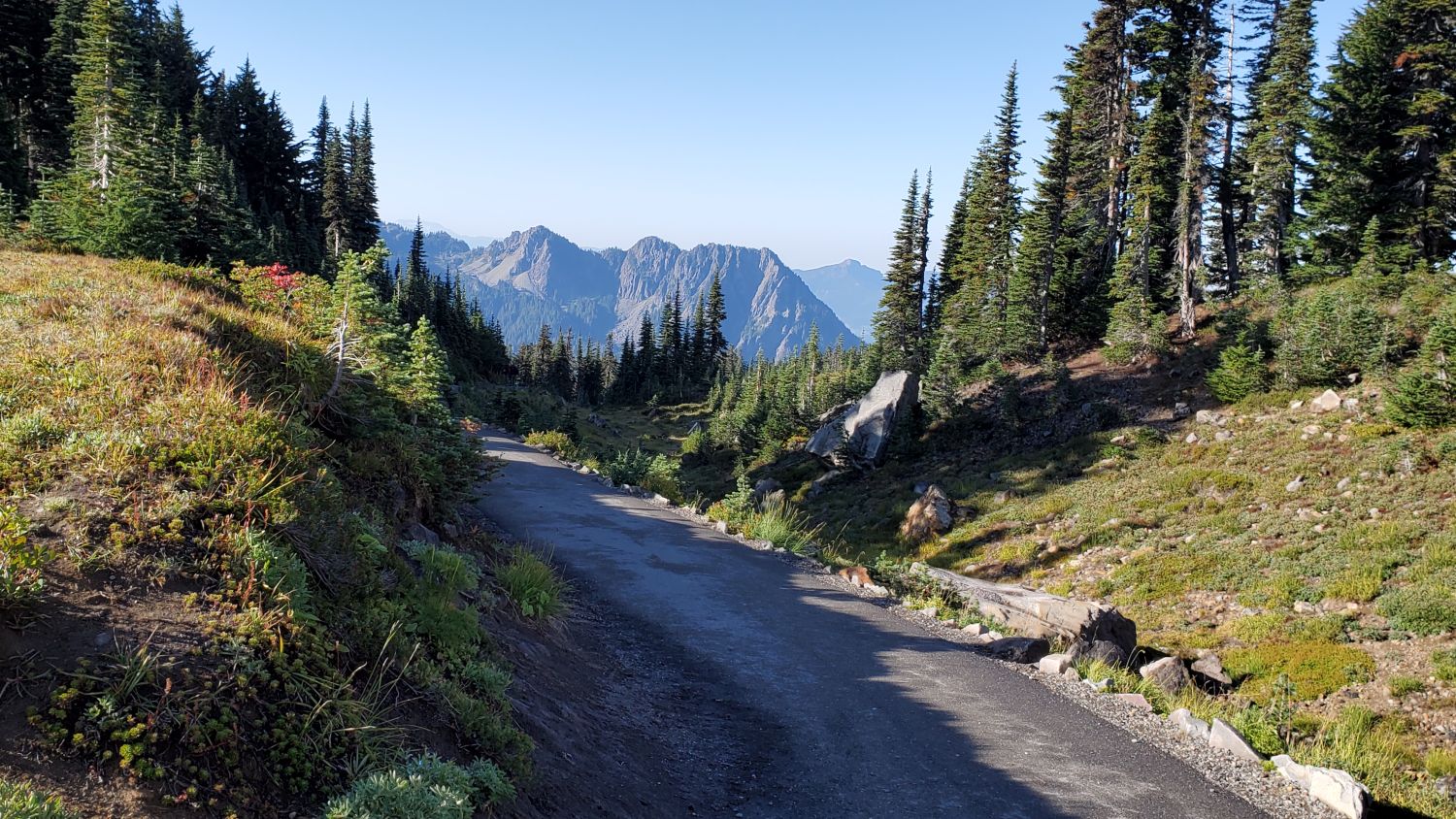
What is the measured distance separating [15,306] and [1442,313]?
35263 millimetres

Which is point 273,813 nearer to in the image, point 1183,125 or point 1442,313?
point 1442,313

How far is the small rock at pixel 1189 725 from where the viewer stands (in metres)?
7.27

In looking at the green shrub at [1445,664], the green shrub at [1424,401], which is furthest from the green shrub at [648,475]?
the green shrub at [1424,401]

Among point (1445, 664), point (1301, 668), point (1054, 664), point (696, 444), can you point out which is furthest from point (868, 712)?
point (696, 444)

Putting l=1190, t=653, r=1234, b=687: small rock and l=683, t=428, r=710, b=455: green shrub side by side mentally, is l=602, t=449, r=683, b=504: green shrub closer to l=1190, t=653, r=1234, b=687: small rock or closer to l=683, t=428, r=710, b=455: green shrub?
l=1190, t=653, r=1234, b=687: small rock

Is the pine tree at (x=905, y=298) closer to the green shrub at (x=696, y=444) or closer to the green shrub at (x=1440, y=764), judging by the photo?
the green shrub at (x=696, y=444)

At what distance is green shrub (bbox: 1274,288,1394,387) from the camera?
2544 cm

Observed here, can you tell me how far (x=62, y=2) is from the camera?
46.6m

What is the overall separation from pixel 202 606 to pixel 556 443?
25.8 metres

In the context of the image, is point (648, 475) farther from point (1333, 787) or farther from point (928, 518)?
point (1333, 787)

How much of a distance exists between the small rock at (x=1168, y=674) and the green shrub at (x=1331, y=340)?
22073 mm

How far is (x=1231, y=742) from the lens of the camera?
7.00 m

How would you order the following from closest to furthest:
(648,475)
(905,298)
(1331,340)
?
1. (648,475)
2. (1331,340)
3. (905,298)

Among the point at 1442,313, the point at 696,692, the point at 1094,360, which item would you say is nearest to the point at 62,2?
the point at 696,692
